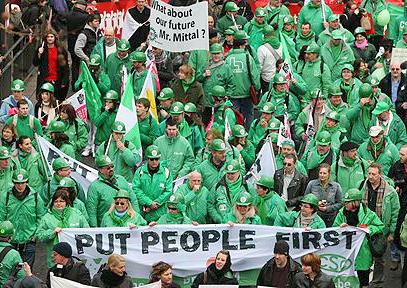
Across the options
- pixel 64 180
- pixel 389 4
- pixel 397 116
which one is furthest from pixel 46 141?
pixel 389 4

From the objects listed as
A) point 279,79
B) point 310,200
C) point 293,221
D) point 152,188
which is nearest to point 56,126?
point 152,188

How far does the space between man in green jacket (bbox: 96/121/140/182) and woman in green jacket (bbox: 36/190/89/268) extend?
76.6 inches

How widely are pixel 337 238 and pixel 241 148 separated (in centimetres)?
269

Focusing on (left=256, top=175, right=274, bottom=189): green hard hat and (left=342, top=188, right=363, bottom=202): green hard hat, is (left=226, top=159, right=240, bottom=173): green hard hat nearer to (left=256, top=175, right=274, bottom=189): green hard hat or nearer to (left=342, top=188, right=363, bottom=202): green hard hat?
(left=256, top=175, right=274, bottom=189): green hard hat

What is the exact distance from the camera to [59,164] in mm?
21125

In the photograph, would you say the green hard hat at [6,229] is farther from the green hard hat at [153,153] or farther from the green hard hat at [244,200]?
the green hard hat at [244,200]

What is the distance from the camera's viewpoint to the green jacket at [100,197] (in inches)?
827

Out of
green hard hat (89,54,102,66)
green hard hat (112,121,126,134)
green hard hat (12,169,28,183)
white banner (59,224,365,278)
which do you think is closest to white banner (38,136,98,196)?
green hard hat (112,121,126,134)

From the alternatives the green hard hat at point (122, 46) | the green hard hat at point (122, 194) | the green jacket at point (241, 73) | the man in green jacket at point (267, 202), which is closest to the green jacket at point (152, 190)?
the green hard hat at point (122, 194)

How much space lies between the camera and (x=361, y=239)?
2036 centimetres

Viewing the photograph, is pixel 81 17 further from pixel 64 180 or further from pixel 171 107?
pixel 64 180

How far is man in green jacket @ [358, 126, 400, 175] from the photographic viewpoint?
2220 centimetres

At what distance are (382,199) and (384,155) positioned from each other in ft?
4.48

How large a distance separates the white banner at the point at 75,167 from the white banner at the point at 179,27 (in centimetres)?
395
